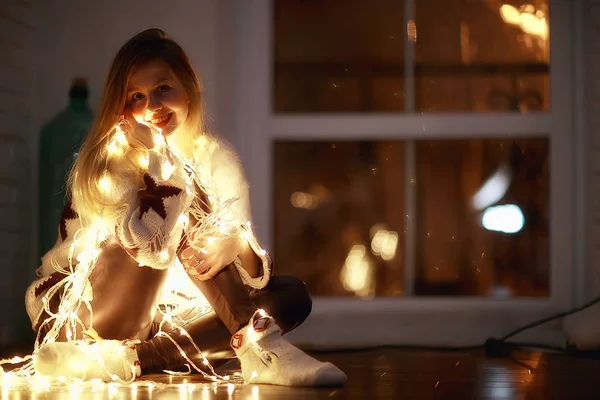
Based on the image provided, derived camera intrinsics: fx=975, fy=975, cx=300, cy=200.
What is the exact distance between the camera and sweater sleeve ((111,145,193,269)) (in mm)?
1813

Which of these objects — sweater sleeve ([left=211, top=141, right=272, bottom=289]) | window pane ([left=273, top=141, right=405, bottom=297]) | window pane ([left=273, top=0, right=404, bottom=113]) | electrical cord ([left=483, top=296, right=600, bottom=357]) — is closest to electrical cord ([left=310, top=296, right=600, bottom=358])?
electrical cord ([left=483, top=296, right=600, bottom=357])

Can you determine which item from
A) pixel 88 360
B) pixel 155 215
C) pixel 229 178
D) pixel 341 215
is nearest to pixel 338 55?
pixel 341 215

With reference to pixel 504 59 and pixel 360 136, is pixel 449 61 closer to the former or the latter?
pixel 504 59

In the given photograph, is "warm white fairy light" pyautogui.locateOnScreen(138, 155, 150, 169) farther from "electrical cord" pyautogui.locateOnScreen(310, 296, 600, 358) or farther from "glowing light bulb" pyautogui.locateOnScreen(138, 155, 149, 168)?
"electrical cord" pyautogui.locateOnScreen(310, 296, 600, 358)

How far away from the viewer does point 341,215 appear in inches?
121

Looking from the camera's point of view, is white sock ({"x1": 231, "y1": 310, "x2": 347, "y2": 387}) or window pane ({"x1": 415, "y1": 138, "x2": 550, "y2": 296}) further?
window pane ({"x1": 415, "y1": 138, "x2": 550, "y2": 296})

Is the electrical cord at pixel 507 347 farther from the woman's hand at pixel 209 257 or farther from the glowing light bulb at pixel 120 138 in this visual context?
the glowing light bulb at pixel 120 138

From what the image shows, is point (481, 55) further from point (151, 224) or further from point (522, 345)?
point (151, 224)

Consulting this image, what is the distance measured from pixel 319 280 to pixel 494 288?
54 cm

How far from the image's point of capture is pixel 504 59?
117 inches

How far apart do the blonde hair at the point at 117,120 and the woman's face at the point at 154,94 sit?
0.01 meters

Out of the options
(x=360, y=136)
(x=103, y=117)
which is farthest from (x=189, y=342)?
(x=360, y=136)

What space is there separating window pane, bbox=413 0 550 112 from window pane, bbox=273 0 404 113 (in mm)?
77

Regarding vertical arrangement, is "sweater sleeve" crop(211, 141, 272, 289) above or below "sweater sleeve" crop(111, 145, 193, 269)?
above
